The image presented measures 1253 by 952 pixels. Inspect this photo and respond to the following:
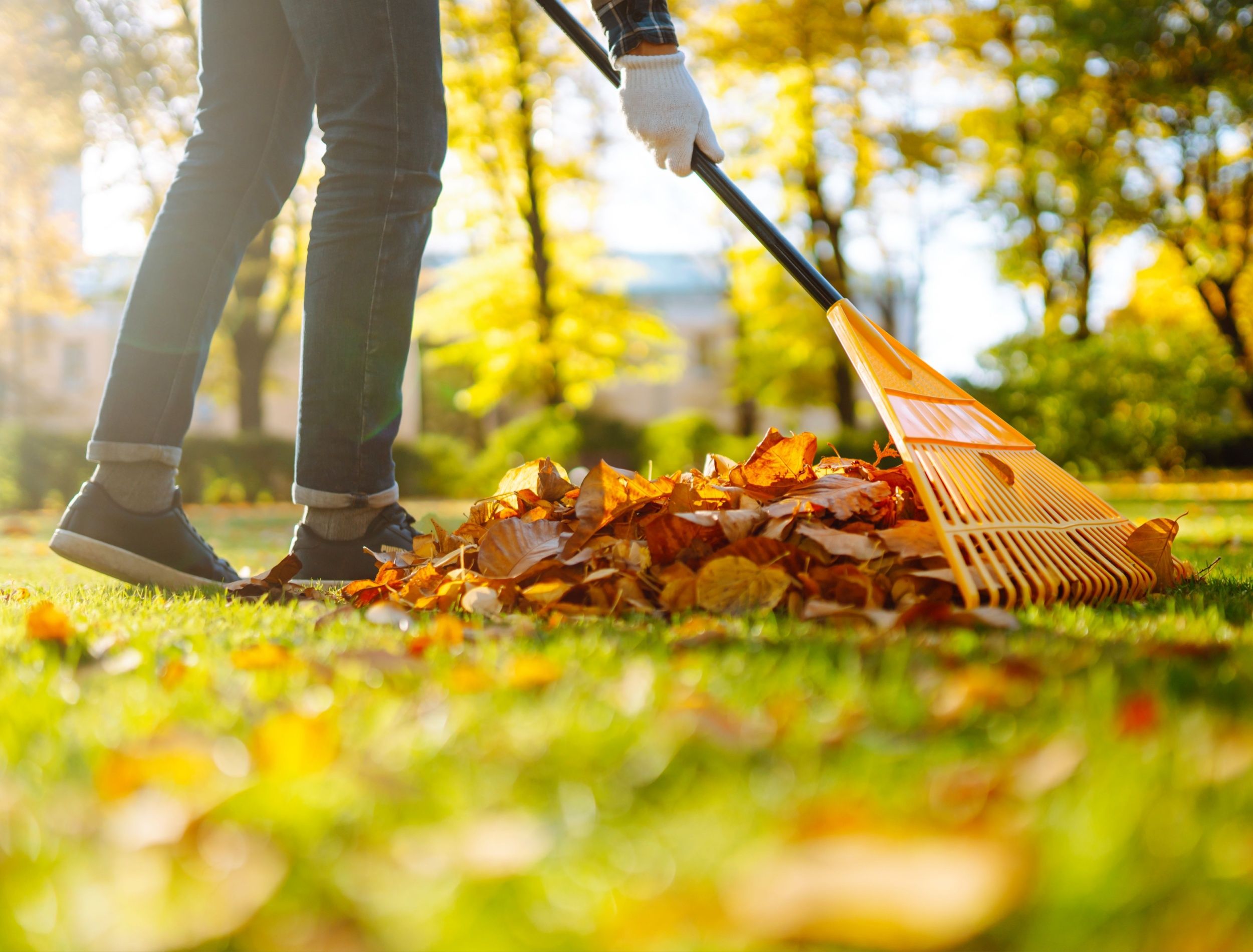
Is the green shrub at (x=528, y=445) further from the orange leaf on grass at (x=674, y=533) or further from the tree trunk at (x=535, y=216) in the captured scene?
the orange leaf on grass at (x=674, y=533)

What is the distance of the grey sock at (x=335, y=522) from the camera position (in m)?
2.38

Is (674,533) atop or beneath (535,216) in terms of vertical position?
beneath

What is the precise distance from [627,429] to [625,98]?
44.5 ft

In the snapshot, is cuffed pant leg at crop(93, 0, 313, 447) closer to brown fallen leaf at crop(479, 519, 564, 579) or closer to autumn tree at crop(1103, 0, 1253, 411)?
brown fallen leaf at crop(479, 519, 564, 579)

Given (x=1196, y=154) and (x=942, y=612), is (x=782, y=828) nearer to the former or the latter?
(x=942, y=612)

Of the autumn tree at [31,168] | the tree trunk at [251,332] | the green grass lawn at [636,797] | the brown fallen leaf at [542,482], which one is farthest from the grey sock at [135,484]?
the autumn tree at [31,168]

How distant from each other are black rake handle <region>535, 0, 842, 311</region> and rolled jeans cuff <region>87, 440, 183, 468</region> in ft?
4.82

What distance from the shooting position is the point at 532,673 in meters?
1.19

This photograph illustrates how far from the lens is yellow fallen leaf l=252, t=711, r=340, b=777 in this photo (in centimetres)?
87

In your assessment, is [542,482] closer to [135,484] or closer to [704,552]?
[704,552]

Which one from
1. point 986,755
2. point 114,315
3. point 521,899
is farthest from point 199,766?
point 114,315

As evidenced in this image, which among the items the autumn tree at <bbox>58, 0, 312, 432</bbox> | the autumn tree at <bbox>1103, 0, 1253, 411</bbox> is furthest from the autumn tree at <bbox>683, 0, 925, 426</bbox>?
the autumn tree at <bbox>58, 0, 312, 432</bbox>

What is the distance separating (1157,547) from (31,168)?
65.0 feet

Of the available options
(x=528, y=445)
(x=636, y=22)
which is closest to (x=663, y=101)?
(x=636, y=22)
